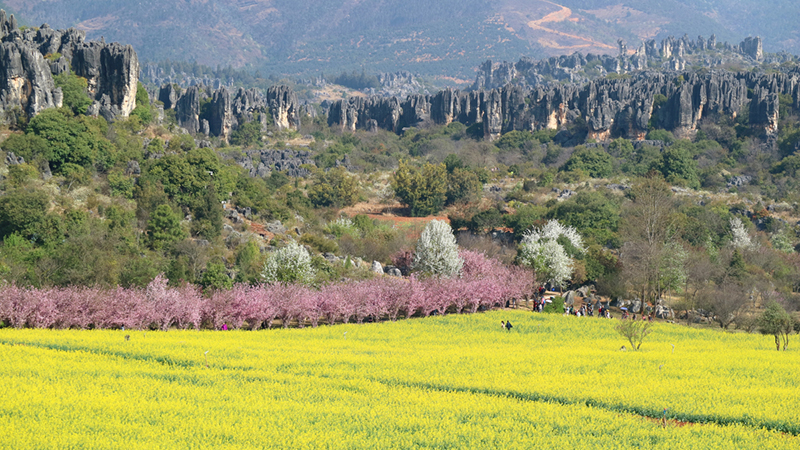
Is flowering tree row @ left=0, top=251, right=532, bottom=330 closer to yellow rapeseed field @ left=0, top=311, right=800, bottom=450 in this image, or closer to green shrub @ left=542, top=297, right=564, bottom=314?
green shrub @ left=542, top=297, right=564, bottom=314

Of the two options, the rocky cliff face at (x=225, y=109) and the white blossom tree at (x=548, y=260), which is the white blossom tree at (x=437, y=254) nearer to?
the white blossom tree at (x=548, y=260)

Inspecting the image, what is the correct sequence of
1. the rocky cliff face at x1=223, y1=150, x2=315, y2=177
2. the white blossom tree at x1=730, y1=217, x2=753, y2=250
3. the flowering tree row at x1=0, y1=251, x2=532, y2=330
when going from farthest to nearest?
the rocky cliff face at x1=223, y1=150, x2=315, y2=177 < the white blossom tree at x1=730, y1=217, x2=753, y2=250 < the flowering tree row at x1=0, y1=251, x2=532, y2=330

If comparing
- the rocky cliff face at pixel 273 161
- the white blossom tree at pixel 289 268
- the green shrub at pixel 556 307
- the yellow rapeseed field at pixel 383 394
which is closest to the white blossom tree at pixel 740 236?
the green shrub at pixel 556 307

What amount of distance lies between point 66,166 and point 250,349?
118 feet

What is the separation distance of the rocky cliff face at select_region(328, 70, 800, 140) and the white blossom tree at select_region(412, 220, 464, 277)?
248 feet

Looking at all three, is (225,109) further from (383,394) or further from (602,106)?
(383,394)

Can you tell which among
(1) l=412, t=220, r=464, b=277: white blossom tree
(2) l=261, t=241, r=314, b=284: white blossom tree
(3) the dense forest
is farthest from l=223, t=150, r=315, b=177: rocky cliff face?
(2) l=261, t=241, r=314, b=284: white blossom tree

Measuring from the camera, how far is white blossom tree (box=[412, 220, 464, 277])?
5062 cm

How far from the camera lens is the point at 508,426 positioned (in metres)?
16.2

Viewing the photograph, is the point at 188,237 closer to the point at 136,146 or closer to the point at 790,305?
the point at 136,146

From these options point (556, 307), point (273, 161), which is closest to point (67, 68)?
point (273, 161)

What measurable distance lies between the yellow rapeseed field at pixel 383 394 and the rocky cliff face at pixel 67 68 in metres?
37.4

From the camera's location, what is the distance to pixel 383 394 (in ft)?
64.8

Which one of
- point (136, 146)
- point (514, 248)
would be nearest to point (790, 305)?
point (514, 248)
